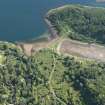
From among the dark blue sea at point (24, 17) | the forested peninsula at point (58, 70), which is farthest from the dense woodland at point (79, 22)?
the dark blue sea at point (24, 17)

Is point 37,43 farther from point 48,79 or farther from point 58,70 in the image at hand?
point 48,79

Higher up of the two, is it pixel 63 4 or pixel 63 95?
pixel 63 4

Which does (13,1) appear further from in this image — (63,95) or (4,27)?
(63,95)

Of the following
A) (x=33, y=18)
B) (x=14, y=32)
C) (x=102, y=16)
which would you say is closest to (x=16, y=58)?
(x=14, y=32)

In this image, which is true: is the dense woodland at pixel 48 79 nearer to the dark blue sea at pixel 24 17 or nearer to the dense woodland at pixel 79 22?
the dark blue sea at pixel 24 17

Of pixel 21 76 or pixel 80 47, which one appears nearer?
pixel 21 76

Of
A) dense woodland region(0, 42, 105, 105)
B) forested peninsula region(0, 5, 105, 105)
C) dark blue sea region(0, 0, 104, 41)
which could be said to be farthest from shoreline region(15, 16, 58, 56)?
dense woodland region(0, 42, 105, 105)

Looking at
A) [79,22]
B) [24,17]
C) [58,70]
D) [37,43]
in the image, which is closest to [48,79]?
[58,70]
